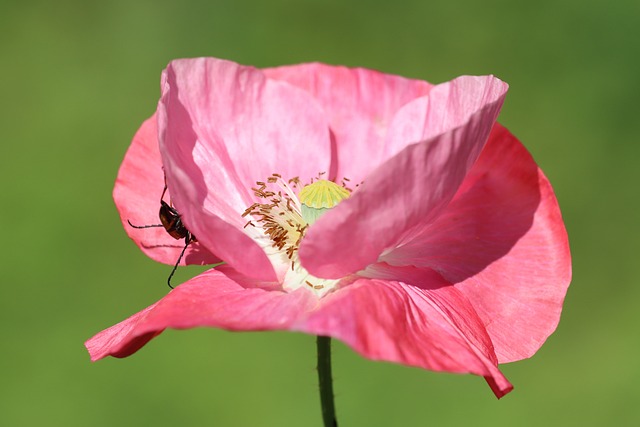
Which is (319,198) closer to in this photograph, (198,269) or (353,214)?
(353,214)

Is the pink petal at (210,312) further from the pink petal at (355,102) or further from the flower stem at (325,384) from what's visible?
the pink petal at (355,102)

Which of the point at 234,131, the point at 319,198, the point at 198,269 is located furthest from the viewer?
the point at 198,269

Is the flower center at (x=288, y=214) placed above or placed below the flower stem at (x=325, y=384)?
above

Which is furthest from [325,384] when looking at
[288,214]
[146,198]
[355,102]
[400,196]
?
[355,102]

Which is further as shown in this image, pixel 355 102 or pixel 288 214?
pixel 355 102

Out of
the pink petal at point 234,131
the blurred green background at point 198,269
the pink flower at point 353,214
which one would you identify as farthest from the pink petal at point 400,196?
the blurred green background at point 198,269

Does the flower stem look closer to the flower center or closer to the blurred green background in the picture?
the flower center

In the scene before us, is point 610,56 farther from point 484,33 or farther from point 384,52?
point 384,52
